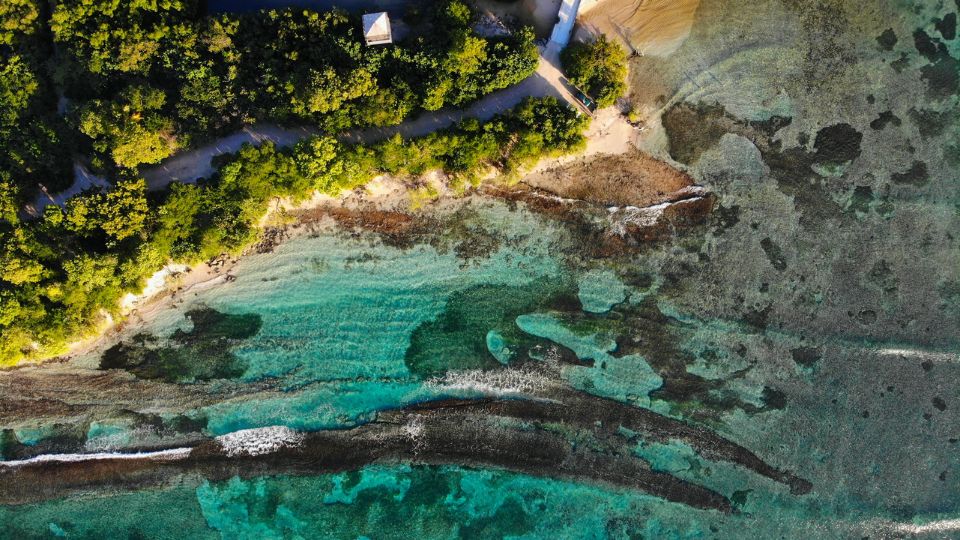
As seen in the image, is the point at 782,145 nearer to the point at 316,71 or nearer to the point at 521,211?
the point at 521,211

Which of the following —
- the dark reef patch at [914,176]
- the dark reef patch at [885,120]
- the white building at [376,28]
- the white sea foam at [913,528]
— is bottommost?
the white sea foam at [913,528]

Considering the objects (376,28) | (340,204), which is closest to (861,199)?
(376,28)

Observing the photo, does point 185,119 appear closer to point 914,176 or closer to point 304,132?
point 304,132

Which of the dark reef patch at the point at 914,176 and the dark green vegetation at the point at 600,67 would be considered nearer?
the dark green vegetation at the point at 600,67

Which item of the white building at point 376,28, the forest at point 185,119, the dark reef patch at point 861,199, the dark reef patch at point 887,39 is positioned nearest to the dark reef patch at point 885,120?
the dark reef patch at point 861,199

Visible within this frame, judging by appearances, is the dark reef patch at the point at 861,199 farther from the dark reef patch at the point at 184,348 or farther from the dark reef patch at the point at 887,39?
the dark reef patch at the point at 184,348

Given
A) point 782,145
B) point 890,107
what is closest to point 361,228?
point 782,145

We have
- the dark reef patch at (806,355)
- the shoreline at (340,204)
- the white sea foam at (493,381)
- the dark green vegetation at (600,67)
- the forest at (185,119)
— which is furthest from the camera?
the white sea foam at (493,381)

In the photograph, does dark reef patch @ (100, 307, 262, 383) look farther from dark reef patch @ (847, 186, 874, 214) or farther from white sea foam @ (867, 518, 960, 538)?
white sea foam @ (867, 518, 960, 538)
